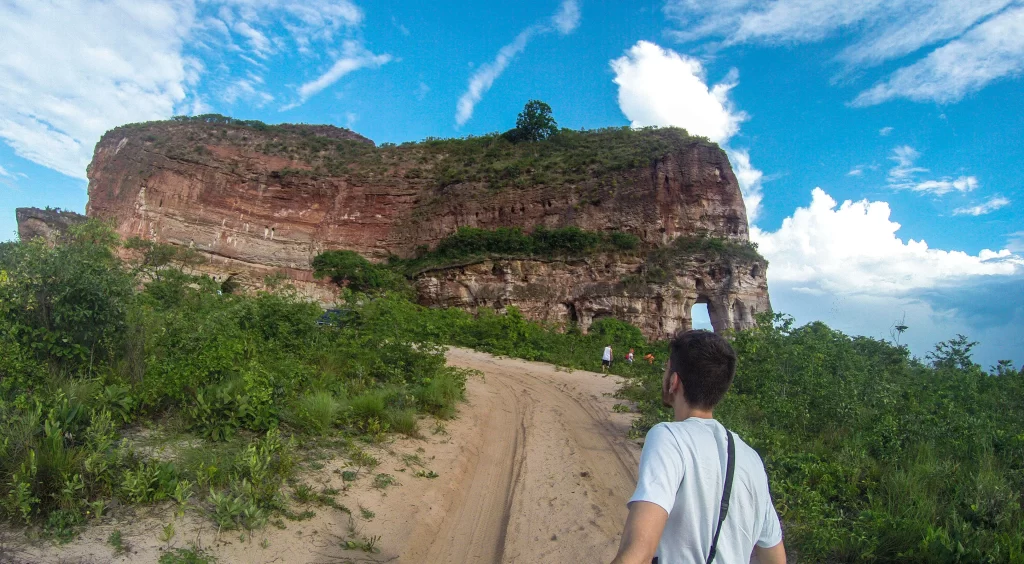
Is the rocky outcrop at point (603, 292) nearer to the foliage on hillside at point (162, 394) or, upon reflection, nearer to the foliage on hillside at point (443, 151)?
the foliage on hillside at point (443, 151)

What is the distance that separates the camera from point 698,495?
1814 mm

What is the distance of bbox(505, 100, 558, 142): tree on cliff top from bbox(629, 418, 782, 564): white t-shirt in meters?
48.8

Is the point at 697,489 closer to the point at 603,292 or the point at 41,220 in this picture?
the point at 603,292

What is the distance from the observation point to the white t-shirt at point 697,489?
175 cm

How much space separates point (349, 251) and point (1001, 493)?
4046 centimetres

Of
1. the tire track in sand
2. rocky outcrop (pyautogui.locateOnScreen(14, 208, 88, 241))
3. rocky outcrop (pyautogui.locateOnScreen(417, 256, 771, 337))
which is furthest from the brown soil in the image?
rocky outcrop (pyautogui.locateOnScreen(14, 208, 88, 241))

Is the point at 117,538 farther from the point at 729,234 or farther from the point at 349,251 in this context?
the point at 349,251

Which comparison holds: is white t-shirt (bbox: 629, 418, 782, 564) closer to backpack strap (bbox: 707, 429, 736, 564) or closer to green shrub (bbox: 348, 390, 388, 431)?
backpack strap (bbox: 707, 429, 736, 564)

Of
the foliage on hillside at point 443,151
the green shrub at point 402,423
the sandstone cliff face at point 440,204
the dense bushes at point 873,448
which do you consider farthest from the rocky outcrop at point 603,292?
the green shrub at point 402,423

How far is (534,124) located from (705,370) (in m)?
49.0

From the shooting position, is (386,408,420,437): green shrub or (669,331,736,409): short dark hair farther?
(386,408,420,437): green shrub

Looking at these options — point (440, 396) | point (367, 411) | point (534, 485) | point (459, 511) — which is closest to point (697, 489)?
point (459, 511)

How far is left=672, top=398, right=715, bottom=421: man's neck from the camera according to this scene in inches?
80.4

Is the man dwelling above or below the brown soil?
above
